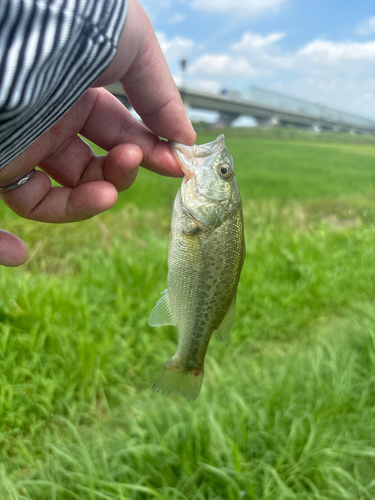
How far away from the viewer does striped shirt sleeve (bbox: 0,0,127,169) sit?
890 mm

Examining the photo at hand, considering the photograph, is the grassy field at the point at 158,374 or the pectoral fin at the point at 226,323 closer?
the pectoral fin at the point at 226,323

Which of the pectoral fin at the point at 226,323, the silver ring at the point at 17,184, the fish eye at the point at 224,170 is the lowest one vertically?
the pectoral fin at the point at 226,323

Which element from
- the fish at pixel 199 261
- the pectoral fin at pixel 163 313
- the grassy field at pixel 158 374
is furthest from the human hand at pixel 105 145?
the grassy field at pixel 158 374

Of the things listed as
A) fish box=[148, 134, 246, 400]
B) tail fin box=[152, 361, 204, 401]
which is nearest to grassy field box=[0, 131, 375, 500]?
tail fin box=[152, 361, 204, 401]

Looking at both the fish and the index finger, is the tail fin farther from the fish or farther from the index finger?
the index finger

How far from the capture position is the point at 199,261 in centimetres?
155

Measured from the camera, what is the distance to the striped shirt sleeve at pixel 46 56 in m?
0.89

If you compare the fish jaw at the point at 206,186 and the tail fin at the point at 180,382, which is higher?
the fish jaw at the point at 206,186

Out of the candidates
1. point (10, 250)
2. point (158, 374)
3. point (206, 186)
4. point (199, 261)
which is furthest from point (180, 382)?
point (158, 374)

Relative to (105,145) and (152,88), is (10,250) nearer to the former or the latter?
(105,145)

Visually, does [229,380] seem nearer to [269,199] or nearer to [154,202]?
[154,202]

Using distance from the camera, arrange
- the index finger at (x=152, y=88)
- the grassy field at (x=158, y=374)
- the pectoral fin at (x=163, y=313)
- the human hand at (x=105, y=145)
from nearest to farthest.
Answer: the index finger at (x=152, y=88)
the human hand at (x=105, y=145)
the pectoral fin at (x=163, y=313)
the grassy field at (x=158, y=374)

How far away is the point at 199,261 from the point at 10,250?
1.02 meters

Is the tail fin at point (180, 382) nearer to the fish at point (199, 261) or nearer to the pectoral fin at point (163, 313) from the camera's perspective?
the fish at point (199, 261)
